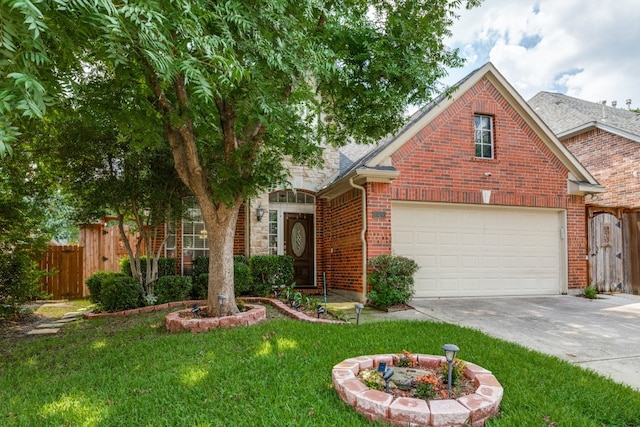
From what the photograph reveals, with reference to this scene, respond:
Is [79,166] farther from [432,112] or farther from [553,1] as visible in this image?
[553,1]

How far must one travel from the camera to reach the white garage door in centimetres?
868

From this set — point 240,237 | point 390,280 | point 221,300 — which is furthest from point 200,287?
point 390,280

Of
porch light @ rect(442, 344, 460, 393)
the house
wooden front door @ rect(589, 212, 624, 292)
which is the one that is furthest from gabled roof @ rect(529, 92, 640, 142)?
porch light @ rect(442, 344, 460, 393)

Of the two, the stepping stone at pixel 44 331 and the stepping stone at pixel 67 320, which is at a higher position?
the stepping stone at pixel 44 331

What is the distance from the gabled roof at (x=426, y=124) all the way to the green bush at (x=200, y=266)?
352cm

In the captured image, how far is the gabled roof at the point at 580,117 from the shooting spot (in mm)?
12180

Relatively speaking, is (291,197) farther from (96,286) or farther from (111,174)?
(96,286)

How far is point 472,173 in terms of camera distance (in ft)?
29.4

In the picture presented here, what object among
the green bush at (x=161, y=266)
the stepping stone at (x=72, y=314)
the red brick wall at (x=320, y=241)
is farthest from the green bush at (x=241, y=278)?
the stepping stone at (x=72, y=314)

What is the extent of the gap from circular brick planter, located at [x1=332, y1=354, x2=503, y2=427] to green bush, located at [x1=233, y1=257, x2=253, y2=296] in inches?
237

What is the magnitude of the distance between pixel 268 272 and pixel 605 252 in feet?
28.3

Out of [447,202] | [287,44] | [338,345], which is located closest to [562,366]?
[338,345]

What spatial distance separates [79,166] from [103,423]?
6.33 metres

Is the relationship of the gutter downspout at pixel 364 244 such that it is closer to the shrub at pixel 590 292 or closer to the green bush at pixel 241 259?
the green bush at pixel 241 259
